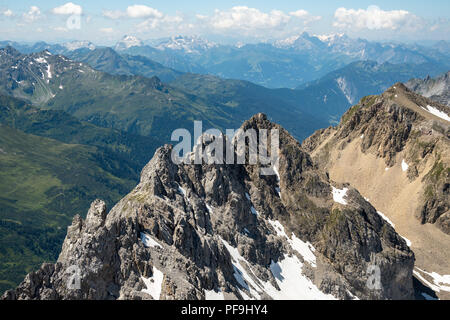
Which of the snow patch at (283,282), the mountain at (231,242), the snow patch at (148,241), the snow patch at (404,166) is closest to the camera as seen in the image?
the mountain at (231,242)


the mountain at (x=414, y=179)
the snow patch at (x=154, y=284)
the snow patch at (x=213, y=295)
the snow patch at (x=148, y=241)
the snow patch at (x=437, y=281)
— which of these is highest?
the snow patch at (x=148, y=241)

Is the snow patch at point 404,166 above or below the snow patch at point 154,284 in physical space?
below

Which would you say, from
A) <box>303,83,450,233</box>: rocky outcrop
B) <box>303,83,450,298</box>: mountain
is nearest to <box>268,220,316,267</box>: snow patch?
<box>303,83,450,298</box>: mountain

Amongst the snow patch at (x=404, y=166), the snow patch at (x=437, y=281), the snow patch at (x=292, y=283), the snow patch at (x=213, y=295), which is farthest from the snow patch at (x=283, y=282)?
the snow patch at (x=404, y=166)

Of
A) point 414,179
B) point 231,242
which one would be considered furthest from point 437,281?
point 231,242

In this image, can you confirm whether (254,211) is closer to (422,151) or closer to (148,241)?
(148,241)

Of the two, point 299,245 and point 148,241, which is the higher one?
point 148,241

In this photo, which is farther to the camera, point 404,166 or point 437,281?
point 404,166

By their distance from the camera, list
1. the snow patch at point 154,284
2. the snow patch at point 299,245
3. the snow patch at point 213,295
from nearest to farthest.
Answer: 1. the snow patch at point 154,284
2. the snow patch at point 213,295
3. the snow patch at point 299,245

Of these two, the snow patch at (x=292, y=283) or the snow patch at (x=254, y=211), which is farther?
the snow patch at (x=254, y=211)

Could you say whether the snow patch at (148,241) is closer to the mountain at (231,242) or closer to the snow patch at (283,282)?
the mountain at (231,242)
